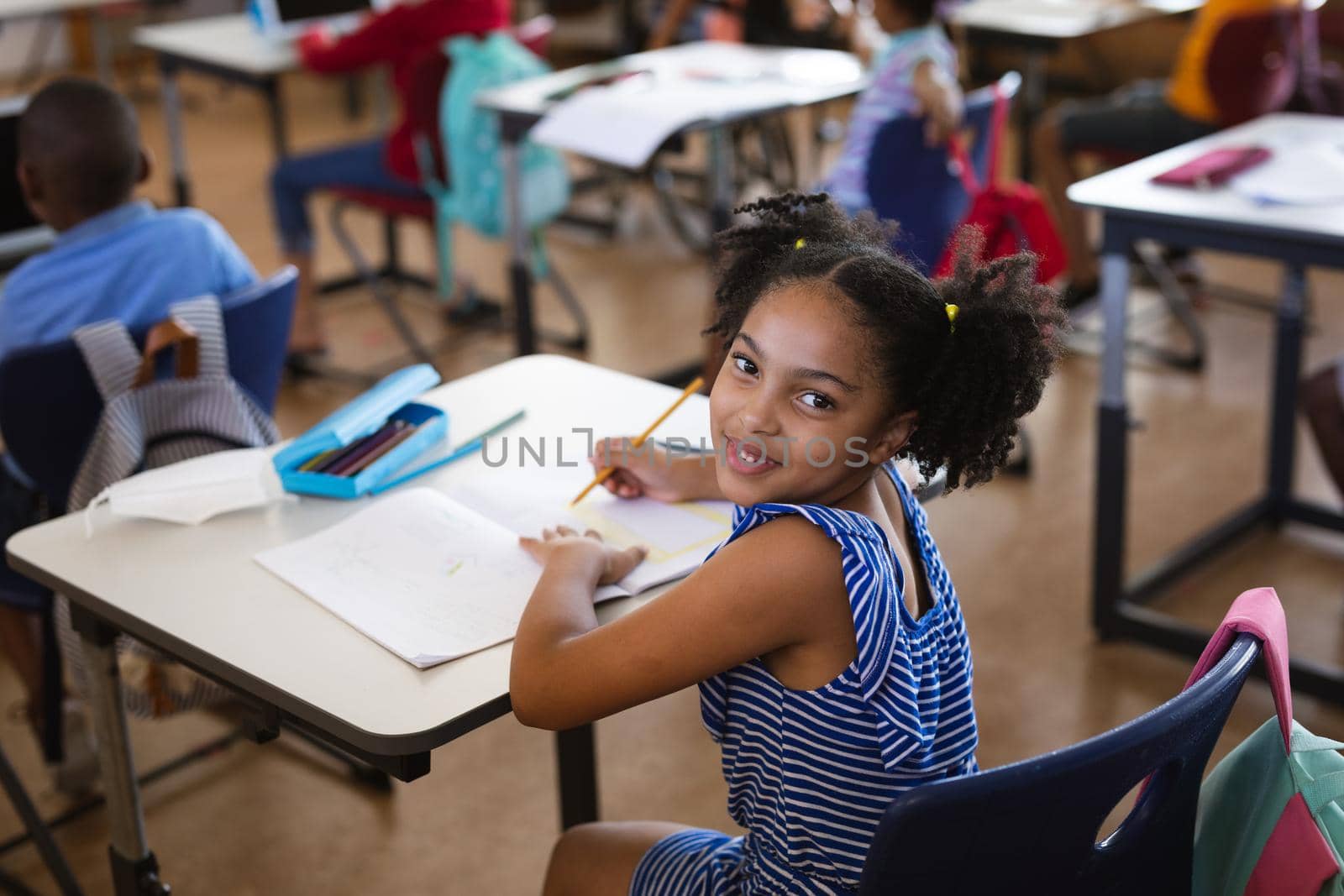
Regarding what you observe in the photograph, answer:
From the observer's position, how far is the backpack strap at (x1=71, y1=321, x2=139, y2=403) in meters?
1.76

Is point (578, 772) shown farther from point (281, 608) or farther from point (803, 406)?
point (803, 406)

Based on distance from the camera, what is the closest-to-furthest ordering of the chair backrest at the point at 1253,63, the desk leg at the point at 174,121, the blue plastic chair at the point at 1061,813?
1. the blue plastic chair at the point at 1061,813
2. the chair backrest at the point at 1253,63
3. the desk leg at the point at 174,121

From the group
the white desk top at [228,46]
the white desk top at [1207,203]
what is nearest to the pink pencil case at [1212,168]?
the white desk top at [1207,203]

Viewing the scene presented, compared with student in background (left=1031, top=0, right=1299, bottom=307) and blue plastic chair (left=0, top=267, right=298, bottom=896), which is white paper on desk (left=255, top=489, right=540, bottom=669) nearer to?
blue plastic chair (left=0, top=267, right=298, bottom=896)

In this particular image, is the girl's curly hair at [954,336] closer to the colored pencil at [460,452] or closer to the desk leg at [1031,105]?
the colored pencil at [460,452]

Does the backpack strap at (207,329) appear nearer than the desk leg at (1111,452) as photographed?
Yes

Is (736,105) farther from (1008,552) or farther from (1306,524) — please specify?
(1306,524)

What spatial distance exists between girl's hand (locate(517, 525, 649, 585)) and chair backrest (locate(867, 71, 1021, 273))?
166cm

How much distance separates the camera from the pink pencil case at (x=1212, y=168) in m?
2.38

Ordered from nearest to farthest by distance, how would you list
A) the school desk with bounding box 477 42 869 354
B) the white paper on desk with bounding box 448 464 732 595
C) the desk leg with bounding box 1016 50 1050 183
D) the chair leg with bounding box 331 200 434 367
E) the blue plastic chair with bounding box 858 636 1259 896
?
the blue plastic chair with bounding box 858 636 1259 896, the white paper on desk with bounding box 448 464 732 595, the school desk with bounding box 477 42 869 354, the chair leg with bounding box 331 200 434 367, the desk leg with bounding box 1016 50 1050 183

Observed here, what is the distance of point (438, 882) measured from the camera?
203 cm

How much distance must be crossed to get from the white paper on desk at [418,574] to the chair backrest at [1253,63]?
2.61 metres

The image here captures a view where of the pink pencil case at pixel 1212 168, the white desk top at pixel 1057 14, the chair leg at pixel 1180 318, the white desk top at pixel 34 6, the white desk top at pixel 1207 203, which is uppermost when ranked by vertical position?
the white desk top at pixel 34 6

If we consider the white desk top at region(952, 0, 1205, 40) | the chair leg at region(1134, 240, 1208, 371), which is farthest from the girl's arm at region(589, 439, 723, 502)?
the white desk top at region(952, 0, 1205, 40)
